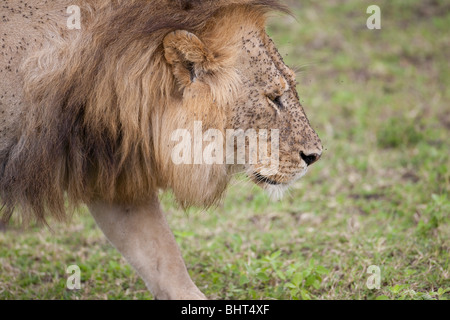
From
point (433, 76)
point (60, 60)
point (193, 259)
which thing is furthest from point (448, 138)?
point (60, 60)

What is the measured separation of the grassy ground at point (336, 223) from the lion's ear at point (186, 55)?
23.3 inches

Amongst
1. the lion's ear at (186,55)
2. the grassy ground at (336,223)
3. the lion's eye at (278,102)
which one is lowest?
the grassy ground at (336,223)

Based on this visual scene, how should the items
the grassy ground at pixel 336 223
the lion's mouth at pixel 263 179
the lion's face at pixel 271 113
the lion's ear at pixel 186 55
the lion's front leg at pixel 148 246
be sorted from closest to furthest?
1. the lion's ear at pixel 186 55
2. the lion's face at pixel 271 113
3. the lion's mouth at pixel 263 179
4. the lion's front leg at pixel 148 246
5. the grassy ground at pixel 336 223

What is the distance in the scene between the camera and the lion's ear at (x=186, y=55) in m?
2.76

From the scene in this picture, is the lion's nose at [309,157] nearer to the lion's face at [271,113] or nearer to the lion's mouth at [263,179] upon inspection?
the lion's face at [271,113]

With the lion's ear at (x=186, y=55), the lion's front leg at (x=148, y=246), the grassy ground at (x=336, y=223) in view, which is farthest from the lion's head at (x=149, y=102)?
the grassy ground at (x=336, y=223)

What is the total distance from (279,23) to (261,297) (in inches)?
227

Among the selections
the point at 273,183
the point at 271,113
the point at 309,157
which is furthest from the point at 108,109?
the point at 309,157

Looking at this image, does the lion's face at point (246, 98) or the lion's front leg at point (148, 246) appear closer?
the lion's face at point (246, 98)

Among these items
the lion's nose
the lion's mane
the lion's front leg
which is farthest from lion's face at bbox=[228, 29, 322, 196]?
the lion's front leg

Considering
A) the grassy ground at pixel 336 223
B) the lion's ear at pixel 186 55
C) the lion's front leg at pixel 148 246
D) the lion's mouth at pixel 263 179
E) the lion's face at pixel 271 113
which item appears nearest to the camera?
the lion's ear at pixel 186 55

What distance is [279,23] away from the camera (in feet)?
28.2

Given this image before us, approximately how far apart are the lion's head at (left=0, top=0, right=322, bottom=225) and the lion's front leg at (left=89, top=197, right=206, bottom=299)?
22cm

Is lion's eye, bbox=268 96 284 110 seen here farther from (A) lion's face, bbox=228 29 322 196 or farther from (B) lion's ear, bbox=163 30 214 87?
(B) lion's ear, bbox=163 30 214 87
